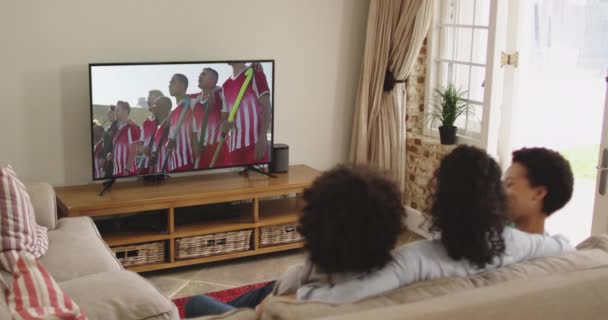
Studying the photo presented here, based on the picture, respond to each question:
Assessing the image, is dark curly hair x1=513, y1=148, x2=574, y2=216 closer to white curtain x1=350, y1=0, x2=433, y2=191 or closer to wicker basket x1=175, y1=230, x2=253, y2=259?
wicker basket x1=175, y1=230, x2=253, y2=259

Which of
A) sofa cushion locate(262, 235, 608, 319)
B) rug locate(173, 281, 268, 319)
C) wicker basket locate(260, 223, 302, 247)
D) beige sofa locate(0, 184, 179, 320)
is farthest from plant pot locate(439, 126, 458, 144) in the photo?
sofa cushion locate(262, 235, 608, 319)

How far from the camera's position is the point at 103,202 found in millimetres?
4223

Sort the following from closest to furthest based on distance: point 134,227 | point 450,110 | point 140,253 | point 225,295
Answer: point 225,295 → point 140,253 → point 134,227 → point 450,110

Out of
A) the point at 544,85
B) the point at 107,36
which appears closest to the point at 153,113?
the point at 107,36

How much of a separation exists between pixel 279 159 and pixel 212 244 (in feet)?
2.42

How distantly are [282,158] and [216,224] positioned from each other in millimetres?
650

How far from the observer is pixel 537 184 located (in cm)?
233

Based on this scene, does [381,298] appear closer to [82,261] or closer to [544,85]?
[82,261]

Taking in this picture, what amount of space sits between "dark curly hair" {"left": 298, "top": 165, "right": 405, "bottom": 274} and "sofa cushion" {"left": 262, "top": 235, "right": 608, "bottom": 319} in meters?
0.11

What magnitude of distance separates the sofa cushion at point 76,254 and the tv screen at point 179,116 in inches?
29.5

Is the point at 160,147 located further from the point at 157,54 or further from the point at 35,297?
the point at 35,297

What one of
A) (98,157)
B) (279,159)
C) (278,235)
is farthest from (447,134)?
(98,157)

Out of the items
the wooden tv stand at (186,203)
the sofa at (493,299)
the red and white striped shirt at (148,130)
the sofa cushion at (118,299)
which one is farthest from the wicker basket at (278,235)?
the sofa at (493,299)

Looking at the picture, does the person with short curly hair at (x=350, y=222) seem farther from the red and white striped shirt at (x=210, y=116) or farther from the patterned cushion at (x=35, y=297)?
the red and white striped shirt at (x=210, y=116)
